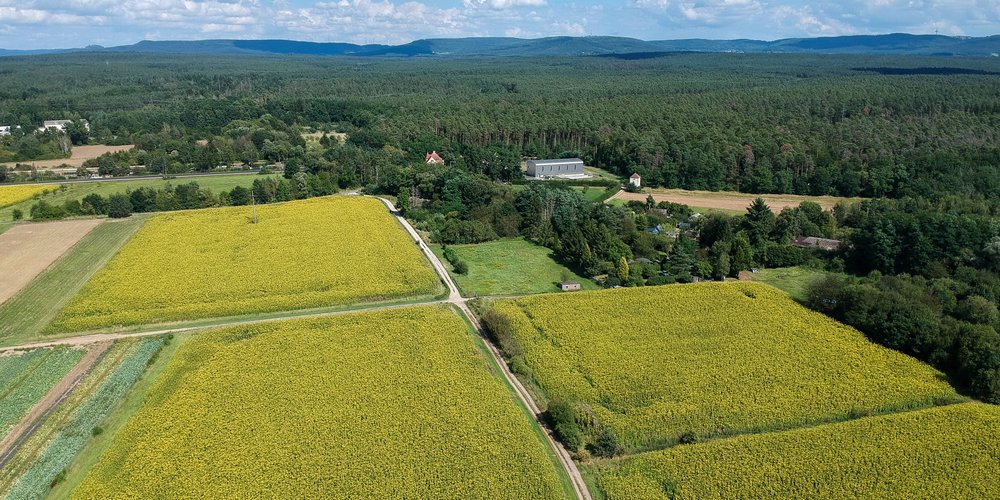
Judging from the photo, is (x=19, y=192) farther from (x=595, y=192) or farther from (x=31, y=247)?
(x=595, y=192)

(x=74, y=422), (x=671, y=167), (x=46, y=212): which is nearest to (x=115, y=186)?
(x=46, y=212)

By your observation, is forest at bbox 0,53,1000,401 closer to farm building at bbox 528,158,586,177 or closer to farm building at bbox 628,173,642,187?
farm building at bbox 628,173,642,187

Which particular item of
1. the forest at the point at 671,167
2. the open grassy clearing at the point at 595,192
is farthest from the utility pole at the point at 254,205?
the open grassy clearing at the point at 595,192

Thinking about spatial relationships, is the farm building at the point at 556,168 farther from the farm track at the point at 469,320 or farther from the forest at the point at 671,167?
the farm track at the point at 469,320

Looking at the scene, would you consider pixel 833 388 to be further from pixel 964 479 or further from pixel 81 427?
pixel 81 427

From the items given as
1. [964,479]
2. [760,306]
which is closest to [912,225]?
[760,306]

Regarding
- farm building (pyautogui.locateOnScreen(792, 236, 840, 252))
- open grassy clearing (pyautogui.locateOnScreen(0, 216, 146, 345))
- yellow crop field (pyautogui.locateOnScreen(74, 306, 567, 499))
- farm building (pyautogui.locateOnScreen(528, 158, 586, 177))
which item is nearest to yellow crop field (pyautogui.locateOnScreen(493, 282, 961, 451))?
yellow crop field (pyautogui.locateOnScreen(74, 306, 567, 499))

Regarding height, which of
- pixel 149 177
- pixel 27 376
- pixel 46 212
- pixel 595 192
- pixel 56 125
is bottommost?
pixel 27 376
